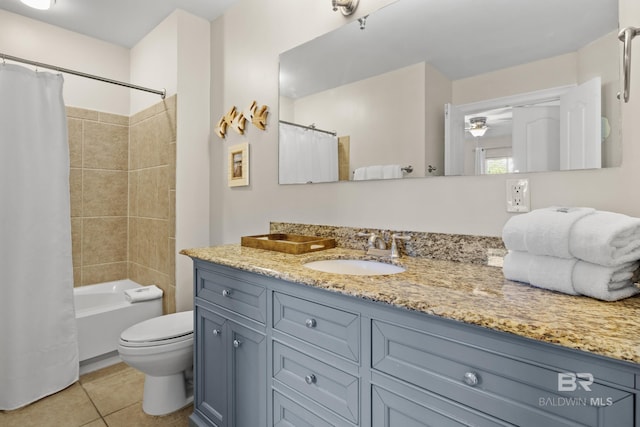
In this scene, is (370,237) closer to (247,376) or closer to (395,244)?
(395,244)

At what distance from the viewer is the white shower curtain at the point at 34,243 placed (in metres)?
1.91

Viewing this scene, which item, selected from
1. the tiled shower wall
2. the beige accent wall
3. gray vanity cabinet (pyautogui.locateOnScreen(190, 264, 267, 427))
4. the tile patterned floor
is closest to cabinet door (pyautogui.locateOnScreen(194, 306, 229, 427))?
gray vanity cabinet (pyautogui.locateOnScreen(190, 264, 267, 427))

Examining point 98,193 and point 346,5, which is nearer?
point 346,5

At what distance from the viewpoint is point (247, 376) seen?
1364 mm

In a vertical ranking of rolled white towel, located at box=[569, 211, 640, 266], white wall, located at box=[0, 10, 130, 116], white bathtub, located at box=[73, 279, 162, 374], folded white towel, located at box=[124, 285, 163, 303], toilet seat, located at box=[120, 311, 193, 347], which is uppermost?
white wall, located at box=[0, 10, 130, 116]

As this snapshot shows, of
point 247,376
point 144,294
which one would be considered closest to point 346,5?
point 247,376

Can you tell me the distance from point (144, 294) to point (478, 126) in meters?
2.45

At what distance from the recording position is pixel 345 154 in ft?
5.55

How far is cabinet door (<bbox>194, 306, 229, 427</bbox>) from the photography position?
1.50 meters

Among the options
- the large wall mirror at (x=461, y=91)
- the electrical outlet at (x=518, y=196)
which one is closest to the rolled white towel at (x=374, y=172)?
the large wall mirror at (x=461, y=91)

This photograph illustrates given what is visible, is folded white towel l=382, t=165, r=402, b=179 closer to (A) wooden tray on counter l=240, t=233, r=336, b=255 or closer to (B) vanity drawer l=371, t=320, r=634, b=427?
(A) wooden tray on counter l=240, t=233, r=336, b=255

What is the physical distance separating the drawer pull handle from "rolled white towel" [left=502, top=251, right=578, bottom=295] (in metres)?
0.34

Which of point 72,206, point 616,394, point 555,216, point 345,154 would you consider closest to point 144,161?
point 72,206

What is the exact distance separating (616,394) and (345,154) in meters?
1.32
